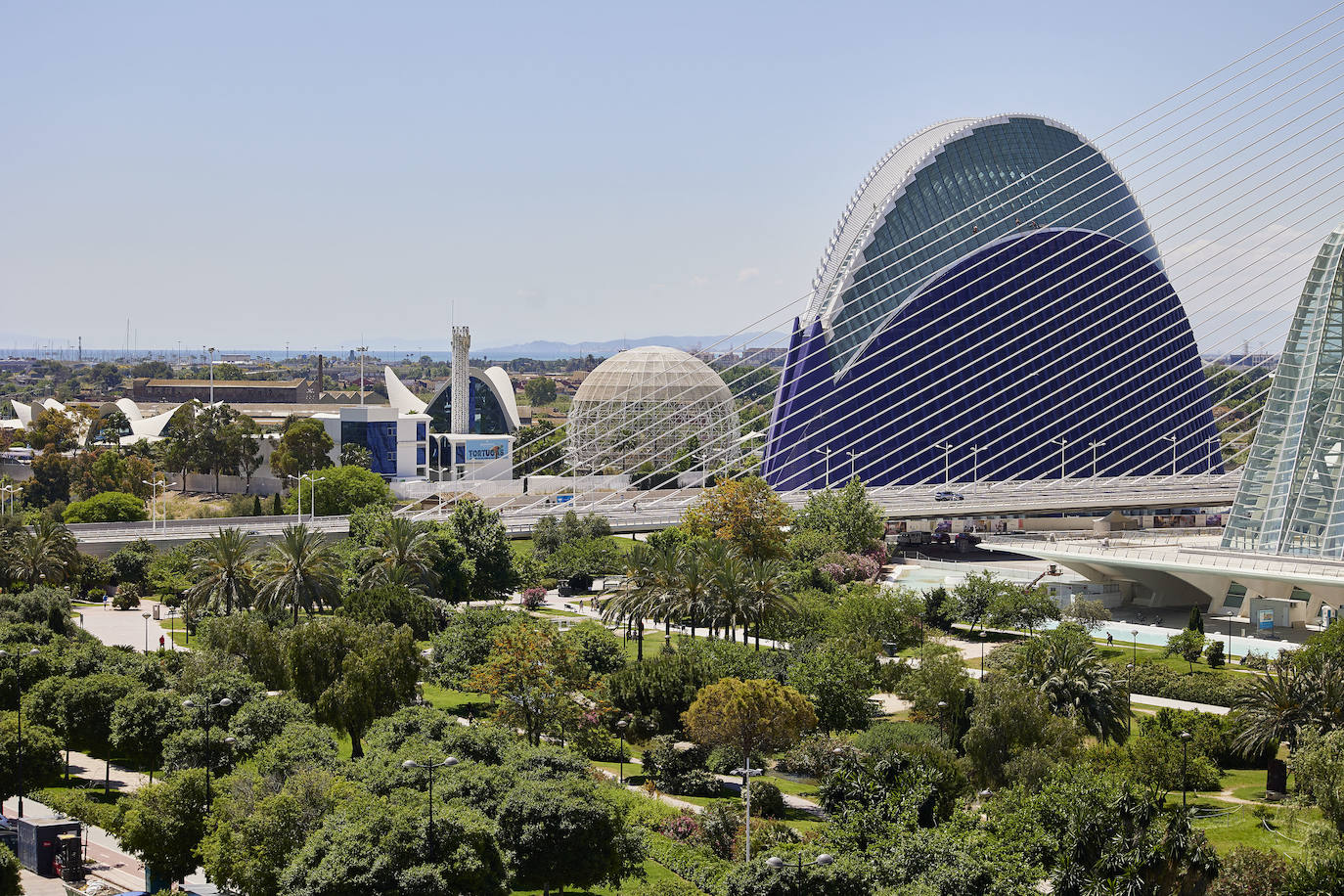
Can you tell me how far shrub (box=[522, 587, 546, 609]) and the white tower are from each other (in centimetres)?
6334

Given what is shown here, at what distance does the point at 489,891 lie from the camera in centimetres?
3119

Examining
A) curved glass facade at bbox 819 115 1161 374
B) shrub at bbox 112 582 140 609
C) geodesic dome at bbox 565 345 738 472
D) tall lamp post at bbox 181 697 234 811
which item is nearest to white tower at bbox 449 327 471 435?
geodesic dome at bbox 565 345 738 472

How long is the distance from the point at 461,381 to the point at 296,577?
259ft

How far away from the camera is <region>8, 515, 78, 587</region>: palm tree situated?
66125mm

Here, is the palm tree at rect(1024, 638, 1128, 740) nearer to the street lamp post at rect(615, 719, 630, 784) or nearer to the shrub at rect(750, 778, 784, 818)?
the shrub at rect(750, 778, 784, 818)

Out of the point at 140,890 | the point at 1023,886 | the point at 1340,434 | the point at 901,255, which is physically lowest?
the point at 140,890

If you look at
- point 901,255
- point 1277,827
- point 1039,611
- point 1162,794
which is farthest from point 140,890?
point 901,255

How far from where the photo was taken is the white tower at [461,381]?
133m

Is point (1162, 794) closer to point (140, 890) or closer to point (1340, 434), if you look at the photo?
point (140, 890)

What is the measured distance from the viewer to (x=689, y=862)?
118 feet

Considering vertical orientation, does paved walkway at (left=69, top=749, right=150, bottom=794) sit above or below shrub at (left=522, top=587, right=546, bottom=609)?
below

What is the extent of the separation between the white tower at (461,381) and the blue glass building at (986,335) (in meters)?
36.6

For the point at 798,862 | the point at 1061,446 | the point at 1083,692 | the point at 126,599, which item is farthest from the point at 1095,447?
the point at 798,862

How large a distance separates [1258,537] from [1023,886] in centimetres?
4215
